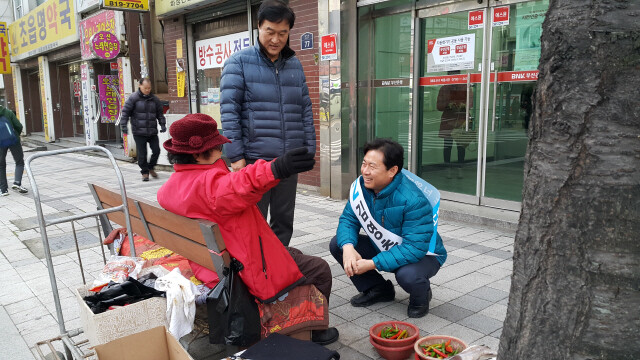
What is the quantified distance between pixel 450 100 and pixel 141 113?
5.86 metres

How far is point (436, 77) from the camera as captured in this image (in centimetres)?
622

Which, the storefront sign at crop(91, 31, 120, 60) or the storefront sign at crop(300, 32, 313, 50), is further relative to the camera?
the storefront sign at crop(91, 31, 120, 60)

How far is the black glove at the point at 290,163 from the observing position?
216 cm

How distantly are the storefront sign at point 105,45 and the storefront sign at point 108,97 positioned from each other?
2375 millimetres

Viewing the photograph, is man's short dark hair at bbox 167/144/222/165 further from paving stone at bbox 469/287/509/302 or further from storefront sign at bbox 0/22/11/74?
storefront sign at bbox 0/22/11/74

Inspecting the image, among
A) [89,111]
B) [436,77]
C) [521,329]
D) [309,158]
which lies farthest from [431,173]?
[89,111]

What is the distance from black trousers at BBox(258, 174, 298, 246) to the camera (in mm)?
3695

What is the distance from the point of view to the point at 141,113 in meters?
9.18

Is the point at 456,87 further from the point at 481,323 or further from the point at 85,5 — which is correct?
the point at 85,5

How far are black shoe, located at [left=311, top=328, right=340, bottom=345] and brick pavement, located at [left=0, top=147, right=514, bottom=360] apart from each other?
0.15 ft

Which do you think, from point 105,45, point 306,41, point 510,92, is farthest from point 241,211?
point 105,45

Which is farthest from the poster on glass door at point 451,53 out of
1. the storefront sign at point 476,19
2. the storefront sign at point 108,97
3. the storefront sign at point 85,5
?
the storefront sign at point 85,5

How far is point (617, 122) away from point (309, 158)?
1.26 meters

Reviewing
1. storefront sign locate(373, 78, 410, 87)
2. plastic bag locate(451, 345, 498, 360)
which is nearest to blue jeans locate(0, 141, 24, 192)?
storefront sign locate(373, 78, 410, 87)
